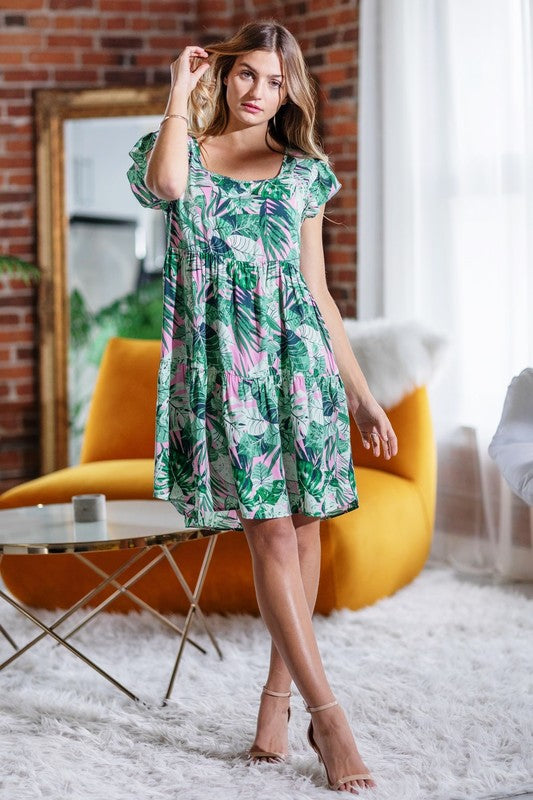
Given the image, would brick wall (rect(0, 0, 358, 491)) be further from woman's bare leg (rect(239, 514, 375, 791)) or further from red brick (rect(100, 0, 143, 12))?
woman's bare leg (rect(239, 514, 375, 791))

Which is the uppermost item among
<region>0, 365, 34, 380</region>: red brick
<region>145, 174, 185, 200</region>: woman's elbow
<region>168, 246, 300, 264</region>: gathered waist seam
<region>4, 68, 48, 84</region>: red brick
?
<region>4, 68, 48, 84</region>: red brick

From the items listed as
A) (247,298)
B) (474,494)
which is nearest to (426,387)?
(474,494)

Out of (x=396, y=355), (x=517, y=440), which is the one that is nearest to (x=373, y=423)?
(x=517, y=440)

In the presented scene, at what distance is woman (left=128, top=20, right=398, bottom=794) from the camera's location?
6.52 feet

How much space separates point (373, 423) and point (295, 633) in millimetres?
460

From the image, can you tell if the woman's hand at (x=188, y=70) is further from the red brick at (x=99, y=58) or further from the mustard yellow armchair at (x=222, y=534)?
the red brick at (x=99, y=58)

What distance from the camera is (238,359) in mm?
1997

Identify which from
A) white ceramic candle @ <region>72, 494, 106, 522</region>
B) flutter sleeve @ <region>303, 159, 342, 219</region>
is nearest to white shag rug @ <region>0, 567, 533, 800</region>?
white ceramic candle @ <region>72, 494, 106, 522</region>

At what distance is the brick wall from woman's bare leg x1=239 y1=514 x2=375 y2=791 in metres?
2.56

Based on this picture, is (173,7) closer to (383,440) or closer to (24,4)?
(24,4)

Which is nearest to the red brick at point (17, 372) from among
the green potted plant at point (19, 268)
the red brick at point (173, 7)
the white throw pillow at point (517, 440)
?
the green potted plant at point (19, 268)

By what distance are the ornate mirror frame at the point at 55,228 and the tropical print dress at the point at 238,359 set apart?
8.66 ft

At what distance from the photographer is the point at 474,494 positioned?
155 inches

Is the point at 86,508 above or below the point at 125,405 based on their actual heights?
below
